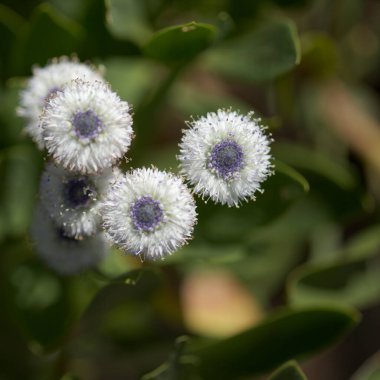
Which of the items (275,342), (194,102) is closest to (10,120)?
(194,102)

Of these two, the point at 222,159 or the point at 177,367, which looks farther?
the point at 177,367

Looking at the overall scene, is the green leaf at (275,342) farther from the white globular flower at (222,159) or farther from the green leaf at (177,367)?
the white globular flower at (222,159)

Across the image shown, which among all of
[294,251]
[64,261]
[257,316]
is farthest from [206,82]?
[64,261]

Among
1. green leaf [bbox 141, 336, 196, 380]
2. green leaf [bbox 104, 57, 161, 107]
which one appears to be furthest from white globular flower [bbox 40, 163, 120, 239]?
green leaf [bbox 104, 57, 161, 107]

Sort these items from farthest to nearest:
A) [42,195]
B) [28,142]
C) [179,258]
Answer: [28,142]
[179,258]
[42,195]

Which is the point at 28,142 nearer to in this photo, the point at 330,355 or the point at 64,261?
the point at 64,261

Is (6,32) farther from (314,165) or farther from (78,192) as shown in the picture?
(314,165)

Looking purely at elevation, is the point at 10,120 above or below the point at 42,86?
below
